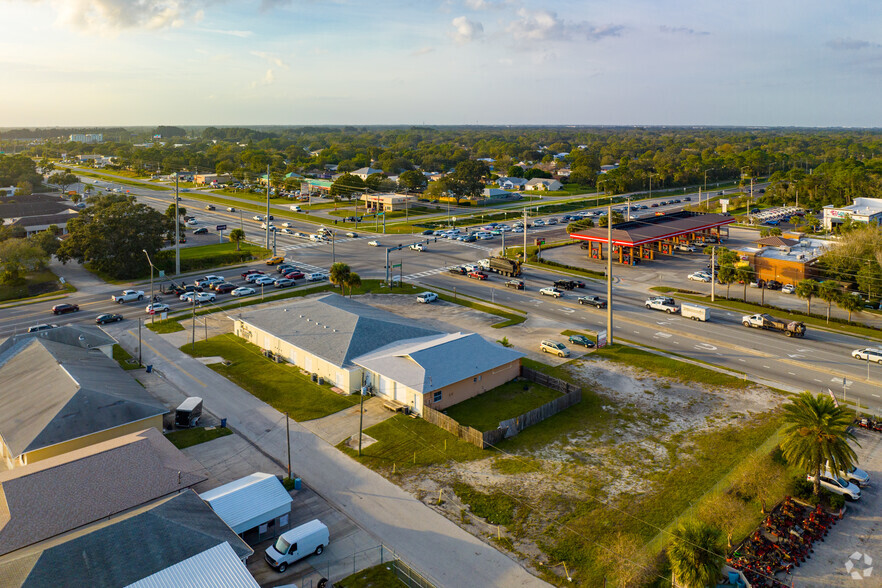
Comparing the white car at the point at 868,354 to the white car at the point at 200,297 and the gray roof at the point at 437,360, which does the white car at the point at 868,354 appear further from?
the white car at the point at 200,297

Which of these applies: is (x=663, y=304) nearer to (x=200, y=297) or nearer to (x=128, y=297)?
(x=200, y=297)

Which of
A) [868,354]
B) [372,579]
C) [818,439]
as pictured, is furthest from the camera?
[868,354]

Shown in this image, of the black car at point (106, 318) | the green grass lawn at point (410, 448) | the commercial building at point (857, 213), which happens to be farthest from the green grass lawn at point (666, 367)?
the commercial building at point (857, 213)

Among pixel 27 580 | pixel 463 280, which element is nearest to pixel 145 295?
pixel 463 280

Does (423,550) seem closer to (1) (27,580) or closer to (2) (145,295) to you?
(1) (27,580)

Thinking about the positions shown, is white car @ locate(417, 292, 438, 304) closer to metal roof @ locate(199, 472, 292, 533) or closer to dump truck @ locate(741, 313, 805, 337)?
dump truck @ locate(741, 313, 805, 337)

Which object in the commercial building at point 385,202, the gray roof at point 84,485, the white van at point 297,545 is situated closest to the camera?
the gray roof at point 84,485

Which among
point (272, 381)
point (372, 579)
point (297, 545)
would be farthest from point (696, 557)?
point (272, 381)
